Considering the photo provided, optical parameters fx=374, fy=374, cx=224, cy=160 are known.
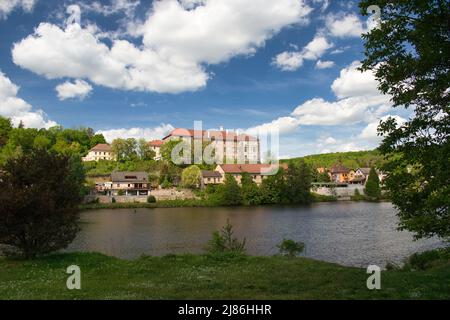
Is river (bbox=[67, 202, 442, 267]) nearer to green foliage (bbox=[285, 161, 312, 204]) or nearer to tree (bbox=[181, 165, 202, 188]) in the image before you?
tree (bbox=[181, 165, 202, 188])

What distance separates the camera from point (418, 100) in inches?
446

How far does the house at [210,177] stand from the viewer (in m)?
103

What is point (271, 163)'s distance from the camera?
12025cm

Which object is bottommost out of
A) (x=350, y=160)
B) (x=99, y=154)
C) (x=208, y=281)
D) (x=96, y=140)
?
(x=208, y=281)

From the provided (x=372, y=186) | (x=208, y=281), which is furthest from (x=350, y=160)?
(x=208, y=281)

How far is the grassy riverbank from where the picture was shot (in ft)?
37.4

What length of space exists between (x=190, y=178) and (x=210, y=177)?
834cm

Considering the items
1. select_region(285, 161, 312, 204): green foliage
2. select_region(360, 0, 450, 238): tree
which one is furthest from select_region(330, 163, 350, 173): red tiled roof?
select_region(360, 0, 450, 238): tree

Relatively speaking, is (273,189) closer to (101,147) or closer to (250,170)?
(250,170)

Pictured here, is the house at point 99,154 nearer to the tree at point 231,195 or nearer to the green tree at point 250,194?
the tree at point 231,195

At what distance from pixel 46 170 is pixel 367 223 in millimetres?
43422

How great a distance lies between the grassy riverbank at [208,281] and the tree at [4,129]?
386 ft

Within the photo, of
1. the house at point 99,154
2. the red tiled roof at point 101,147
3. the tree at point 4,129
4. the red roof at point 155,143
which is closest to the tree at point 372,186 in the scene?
the red roof at point 155,143

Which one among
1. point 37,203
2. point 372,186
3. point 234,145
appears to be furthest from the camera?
point 234,145
